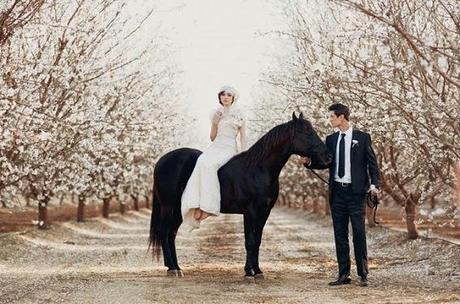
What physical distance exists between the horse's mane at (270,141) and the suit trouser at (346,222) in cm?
103

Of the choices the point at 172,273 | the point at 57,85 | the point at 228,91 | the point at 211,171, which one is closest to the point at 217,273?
the point at 172,273

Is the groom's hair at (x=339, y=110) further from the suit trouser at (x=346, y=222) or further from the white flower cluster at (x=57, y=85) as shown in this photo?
the white flower cluster at (x=57, y=85)

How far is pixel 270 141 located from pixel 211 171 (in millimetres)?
993

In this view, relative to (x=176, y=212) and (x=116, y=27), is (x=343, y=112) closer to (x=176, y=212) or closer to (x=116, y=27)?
(x=176, y=212)

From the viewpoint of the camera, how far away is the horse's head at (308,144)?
10.6 metres

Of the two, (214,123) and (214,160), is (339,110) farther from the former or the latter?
(214,123)

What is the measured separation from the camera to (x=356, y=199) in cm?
1030

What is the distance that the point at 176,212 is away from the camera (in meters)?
12.1

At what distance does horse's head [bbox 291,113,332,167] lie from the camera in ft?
34.8

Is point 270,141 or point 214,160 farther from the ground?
point 270,141

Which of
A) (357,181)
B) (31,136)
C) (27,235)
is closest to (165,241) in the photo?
(31,136)

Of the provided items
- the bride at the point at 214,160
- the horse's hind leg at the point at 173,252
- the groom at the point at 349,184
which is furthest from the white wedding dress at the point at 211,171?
the groom at the point at 349,184

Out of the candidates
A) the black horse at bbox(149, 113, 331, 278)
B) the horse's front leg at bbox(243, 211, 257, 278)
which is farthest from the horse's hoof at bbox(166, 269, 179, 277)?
the horse's front leg at bbox(243, 211, 257, 278)

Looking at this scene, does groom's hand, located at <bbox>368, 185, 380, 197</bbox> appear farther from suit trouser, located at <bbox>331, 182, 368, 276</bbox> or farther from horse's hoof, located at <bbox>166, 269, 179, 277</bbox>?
horse's hoof, located at <bbox>166, 269, 179, 277</bbox>
